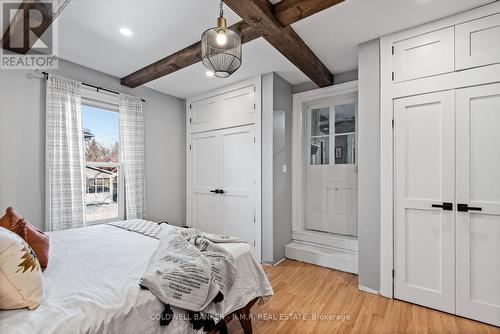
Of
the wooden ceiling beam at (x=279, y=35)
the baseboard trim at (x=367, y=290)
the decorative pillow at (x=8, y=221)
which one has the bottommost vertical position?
the baseboard trim at (x=367, y=290)

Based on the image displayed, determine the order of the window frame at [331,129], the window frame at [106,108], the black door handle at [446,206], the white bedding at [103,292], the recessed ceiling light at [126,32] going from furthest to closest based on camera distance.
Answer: the window frame at [331,129] < the window frame at [106,108] < the recessed ceiling light at [126,32] < the black door handle at [446,206] < the white bedding at [103,292]

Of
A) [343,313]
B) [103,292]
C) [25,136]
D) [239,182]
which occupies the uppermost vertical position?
[25,136]

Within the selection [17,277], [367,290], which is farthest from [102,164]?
[367,290]

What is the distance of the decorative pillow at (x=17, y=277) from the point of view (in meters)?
0.97

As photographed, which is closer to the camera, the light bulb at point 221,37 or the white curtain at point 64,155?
the light bulb at point 221,37

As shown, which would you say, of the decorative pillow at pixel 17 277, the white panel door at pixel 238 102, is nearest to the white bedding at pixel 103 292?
the decorative pillow at pixel 17 277

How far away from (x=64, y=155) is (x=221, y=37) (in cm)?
245

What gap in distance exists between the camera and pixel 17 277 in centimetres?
102

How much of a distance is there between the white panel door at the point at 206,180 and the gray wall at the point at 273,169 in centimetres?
86

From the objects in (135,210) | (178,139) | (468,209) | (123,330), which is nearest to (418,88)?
(468,209)

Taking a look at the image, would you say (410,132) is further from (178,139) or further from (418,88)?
(178,139)

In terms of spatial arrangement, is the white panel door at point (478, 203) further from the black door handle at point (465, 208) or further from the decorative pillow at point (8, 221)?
the decorative pillow at point (8, 221)

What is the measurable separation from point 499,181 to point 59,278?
3112mm

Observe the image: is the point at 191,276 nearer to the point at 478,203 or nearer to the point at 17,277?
the point at 17,277
